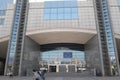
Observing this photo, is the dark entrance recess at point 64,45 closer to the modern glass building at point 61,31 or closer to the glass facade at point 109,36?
the modern glass building at point 61,31

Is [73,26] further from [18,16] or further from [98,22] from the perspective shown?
[18,16]

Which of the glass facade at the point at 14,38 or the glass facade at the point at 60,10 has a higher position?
the glass facade at the point at 60,10

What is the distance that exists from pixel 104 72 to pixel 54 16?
14597 millimetres

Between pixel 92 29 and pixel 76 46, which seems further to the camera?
pixel 76 46

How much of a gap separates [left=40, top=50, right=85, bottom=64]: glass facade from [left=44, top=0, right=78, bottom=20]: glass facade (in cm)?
937

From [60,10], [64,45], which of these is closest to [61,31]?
[60,10]

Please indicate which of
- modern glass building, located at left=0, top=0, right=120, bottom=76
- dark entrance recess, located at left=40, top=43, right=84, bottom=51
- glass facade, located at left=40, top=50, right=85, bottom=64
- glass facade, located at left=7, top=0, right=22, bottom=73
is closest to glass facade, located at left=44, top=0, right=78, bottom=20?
modern glass building, located at left=0, top=0, right=120, bottom=76

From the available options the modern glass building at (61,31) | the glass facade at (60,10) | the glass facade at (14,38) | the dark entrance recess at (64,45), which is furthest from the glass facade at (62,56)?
the glass facade at (14,38)

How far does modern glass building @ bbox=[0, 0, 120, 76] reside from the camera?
102ft

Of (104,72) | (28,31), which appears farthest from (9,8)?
(104,72)

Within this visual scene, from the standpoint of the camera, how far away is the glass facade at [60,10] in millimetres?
35469

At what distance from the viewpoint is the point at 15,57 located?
102ft

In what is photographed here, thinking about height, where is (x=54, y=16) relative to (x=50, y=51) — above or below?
above

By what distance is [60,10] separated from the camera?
36.1 metres
